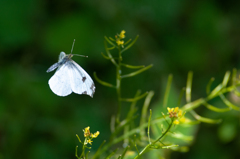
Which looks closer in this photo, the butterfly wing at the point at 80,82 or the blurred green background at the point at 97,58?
the butterfly wing at the point at 80,82

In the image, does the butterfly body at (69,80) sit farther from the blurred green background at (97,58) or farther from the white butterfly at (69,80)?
the blurred green background at (97,58)

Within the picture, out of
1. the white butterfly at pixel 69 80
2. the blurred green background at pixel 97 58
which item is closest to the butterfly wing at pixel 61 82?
the white butterfly at pixel 69 80

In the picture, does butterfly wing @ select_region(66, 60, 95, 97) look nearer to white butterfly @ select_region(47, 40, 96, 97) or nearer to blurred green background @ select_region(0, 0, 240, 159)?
white butterfly @ select_region(47, 40, 96, 97)

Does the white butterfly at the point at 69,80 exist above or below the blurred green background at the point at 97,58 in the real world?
below

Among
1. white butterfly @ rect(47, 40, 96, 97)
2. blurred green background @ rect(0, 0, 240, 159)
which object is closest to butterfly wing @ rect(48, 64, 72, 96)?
white butterfly @ rect(47, 40, 96, 97)

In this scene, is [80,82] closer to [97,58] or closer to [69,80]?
[69,80]

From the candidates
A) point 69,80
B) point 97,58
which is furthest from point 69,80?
point 97,58
